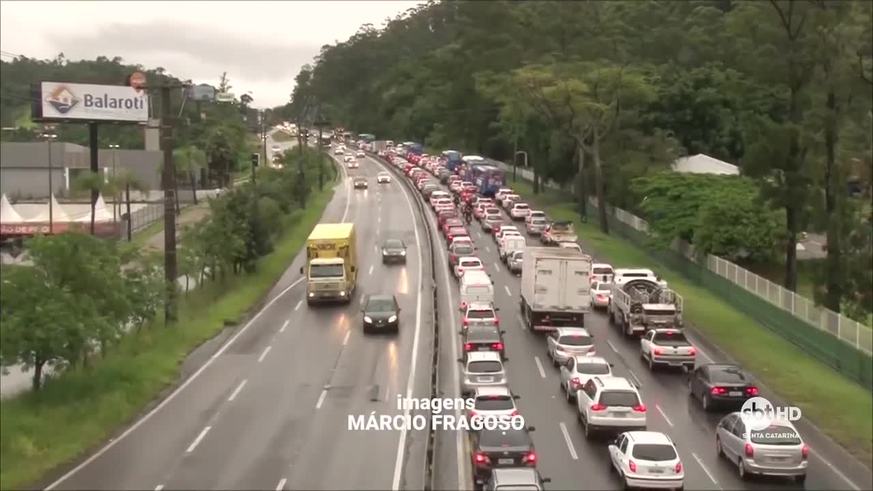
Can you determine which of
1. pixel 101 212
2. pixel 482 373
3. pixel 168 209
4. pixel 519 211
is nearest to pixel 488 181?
pixel 519 211

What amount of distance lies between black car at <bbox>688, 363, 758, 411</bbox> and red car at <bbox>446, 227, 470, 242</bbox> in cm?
3373

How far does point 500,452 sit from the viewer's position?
68.3 feet

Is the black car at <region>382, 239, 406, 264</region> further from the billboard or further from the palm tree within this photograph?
the palm tree

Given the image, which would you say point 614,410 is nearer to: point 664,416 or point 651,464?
point 664,416

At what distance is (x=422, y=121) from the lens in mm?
168875

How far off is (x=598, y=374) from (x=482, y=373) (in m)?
3.22

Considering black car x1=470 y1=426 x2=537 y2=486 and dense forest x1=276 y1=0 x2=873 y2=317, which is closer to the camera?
black car x1=470 y1=426 x2=537 y2=486

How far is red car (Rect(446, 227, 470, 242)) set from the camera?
205 ft

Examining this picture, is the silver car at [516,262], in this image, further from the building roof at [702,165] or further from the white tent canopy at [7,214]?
the white tent canopy at [7,214]

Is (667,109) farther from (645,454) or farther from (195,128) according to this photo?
(645,454)

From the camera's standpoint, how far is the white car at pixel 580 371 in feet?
93.6

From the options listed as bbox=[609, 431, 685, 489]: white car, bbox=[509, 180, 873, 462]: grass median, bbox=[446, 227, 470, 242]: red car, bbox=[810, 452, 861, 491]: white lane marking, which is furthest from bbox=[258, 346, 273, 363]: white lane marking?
bbox=[446, 227, 470, 242]: red car

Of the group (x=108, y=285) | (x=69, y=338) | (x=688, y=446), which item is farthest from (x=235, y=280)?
(x=688, y=446)

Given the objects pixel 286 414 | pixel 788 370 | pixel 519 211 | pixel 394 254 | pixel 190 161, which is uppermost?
pixel 190 161
